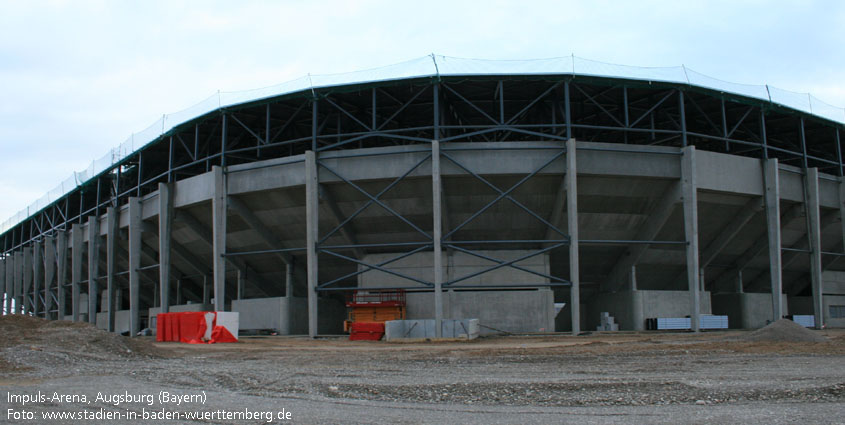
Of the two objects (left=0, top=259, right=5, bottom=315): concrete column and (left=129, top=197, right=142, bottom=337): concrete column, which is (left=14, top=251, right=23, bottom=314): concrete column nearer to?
(left=0, top=259, right=5, bottom=315): concrete column

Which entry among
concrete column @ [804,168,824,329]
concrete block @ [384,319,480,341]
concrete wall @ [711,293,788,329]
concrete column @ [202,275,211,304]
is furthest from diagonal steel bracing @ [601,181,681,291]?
concrete column @ [202,275,211,304]

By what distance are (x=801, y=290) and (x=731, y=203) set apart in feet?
44.1

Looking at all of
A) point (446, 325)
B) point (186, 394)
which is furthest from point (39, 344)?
point (446, 325)

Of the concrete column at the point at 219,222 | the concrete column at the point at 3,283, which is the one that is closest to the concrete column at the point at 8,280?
the concrete column at the point at 3,283

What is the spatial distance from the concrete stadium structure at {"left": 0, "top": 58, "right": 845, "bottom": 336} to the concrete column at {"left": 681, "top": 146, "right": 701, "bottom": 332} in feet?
0.23

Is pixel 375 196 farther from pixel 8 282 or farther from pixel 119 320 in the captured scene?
pixel 8 282

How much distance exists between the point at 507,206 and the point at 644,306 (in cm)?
834

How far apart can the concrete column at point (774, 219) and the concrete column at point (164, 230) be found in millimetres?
29347

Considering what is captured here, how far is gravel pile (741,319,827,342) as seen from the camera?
66.3ft

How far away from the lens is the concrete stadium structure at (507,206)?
28.6 metres

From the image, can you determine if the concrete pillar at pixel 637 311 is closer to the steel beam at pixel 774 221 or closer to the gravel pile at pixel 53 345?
the steel beam at pixel 774 221

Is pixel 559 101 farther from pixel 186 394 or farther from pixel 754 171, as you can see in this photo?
pixel 186 394

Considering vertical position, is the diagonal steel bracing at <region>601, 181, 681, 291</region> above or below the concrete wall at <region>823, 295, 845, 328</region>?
above

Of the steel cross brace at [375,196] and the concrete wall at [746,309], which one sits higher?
the steel cross brace at [375,196]
